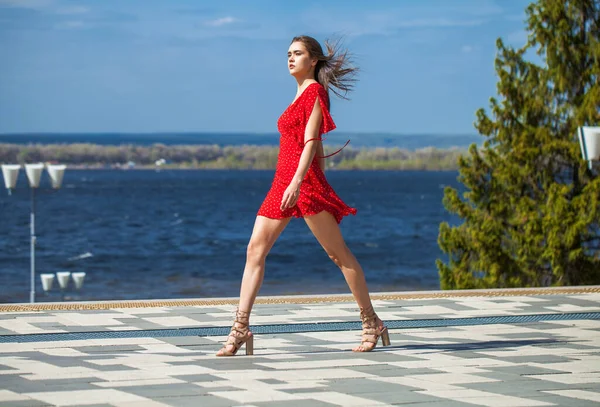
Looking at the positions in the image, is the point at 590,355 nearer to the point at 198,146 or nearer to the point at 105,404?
the point at 105,404

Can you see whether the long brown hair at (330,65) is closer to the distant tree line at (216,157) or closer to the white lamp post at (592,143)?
the white lamp post at (592,143)

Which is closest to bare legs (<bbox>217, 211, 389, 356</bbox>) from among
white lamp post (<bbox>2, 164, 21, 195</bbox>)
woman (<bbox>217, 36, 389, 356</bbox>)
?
woman (<bbox>217, 36, 389, 356</bbox>)

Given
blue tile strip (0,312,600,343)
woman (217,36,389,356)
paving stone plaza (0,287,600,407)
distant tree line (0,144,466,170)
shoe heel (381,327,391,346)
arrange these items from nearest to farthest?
paving stone plaza (0,287,600,407), woman (217,36,389,356), shoe heel (381,327,391,346), blue tile strip (0,312,600,343), distant tree line (0,144,466,170)

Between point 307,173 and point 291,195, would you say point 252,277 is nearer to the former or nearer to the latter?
point 291,195

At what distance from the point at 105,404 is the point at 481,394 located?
173 cm

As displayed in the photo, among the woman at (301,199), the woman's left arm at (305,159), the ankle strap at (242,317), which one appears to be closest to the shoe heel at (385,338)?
the woman at (301,199)

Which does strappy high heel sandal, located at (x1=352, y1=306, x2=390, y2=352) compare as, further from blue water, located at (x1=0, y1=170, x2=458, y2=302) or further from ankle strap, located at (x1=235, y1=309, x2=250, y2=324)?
blue water, located at (x1=0, y1=170, x2=458, y2=302)

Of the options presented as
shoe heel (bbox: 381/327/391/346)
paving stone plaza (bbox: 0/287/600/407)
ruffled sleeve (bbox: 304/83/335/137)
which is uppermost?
ruffled sleeve (bbox: 304/83/335/137)

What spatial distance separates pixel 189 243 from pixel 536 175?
1916 inches

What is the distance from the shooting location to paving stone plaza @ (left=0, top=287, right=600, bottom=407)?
5449 mm

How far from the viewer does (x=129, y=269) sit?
56.7m

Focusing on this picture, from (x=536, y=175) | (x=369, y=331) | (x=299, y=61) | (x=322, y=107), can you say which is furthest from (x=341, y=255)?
(x=536, y=175)

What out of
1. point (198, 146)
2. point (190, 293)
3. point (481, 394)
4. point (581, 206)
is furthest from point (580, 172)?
point (198, 146)

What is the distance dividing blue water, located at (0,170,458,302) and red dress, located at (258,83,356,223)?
1475cm
